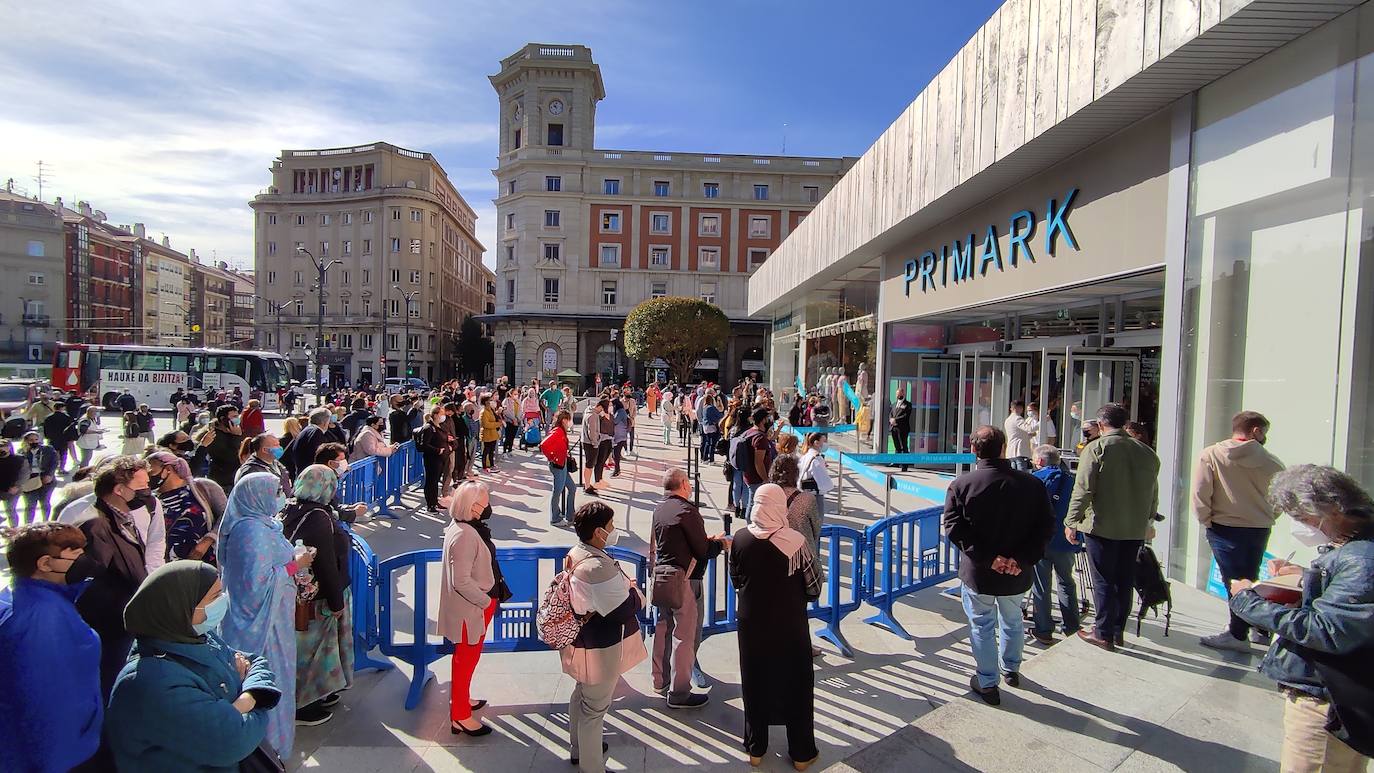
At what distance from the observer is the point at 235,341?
93125 millimetres

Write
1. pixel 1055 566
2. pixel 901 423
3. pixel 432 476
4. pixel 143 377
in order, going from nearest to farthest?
1. pixel 1055 566
2. pixel 432 476
3. pixel 901 423
4. pixel 143 377

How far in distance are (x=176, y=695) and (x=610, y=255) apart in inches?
2175

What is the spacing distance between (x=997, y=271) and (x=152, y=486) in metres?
10.8

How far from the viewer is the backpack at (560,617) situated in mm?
3545

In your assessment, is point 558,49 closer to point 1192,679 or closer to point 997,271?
point 997,271

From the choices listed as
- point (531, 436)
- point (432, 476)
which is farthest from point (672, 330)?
point (432, 476)

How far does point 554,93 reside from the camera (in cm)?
5528

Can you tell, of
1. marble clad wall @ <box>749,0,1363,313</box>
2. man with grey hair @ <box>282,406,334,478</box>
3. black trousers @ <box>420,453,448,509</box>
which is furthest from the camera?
black trousers @ <box>420,453,448,509</box>

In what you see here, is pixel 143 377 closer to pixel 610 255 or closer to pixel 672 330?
pixel 672 330

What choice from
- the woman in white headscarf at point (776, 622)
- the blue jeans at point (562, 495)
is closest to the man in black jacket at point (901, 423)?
the blue jeans at point (562, 495)

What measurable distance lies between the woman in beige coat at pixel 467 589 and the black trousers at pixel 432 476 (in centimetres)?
673

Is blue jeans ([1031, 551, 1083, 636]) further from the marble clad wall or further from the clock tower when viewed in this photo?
the clock tower

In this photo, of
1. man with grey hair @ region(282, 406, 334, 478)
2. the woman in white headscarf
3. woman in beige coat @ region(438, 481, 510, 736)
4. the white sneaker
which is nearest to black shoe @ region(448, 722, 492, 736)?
woman in beige coat @ region(438, 481, 510, 736)

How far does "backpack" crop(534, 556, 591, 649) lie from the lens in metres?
3.54
